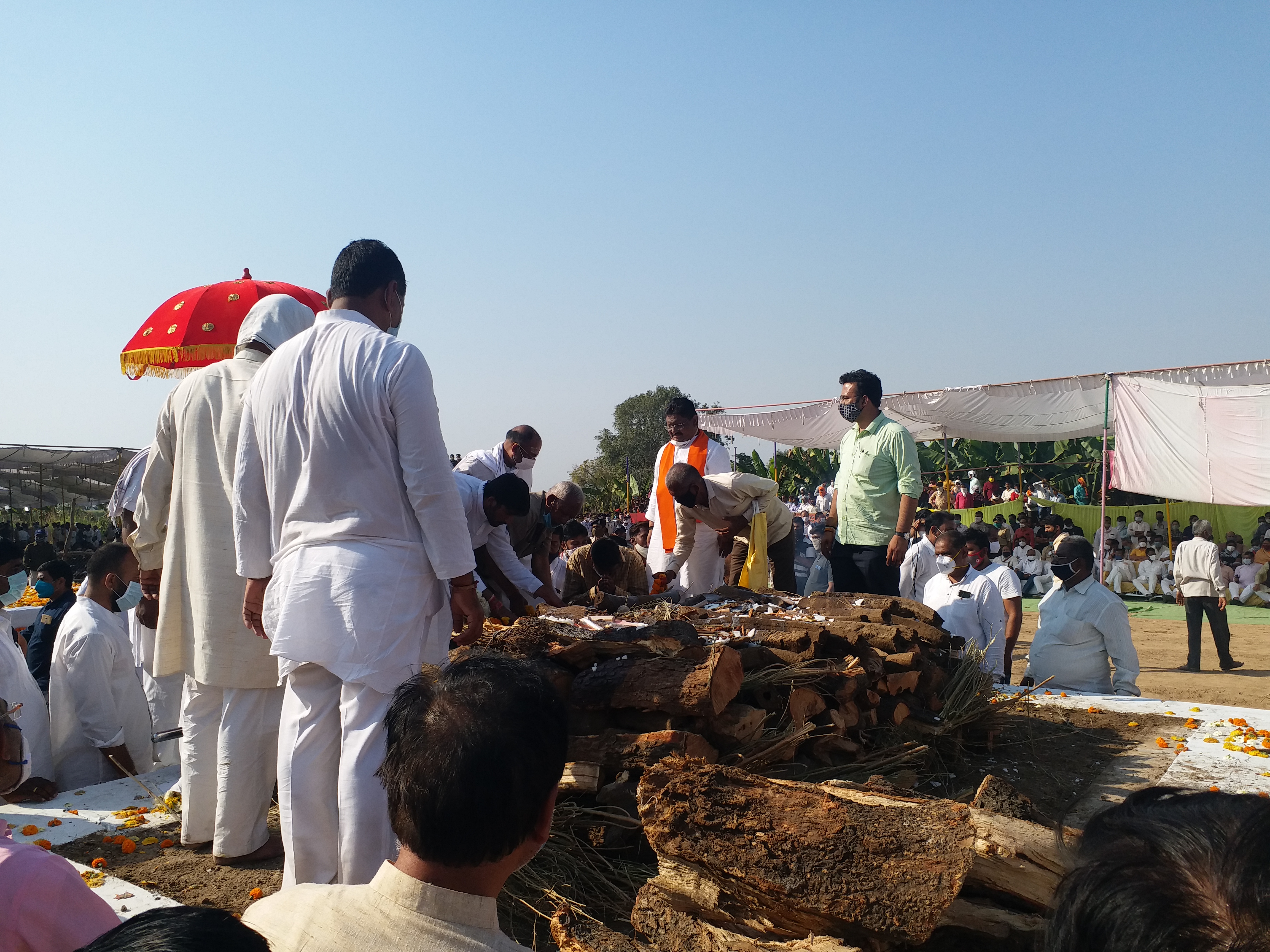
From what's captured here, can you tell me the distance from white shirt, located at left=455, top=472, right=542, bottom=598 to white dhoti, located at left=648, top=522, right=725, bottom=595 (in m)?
1.59

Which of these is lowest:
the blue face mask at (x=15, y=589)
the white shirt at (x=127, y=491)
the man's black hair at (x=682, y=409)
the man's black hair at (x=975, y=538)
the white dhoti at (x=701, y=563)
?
the blue face mask at (x=15, y=589)

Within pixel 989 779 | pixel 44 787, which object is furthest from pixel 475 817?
pixel 44 787

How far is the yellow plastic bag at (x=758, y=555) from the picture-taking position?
6.50m

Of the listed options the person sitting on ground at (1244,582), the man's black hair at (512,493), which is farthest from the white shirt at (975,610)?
the person sitting on ground at (1244,582)

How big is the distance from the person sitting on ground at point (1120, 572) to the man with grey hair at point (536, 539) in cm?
1352

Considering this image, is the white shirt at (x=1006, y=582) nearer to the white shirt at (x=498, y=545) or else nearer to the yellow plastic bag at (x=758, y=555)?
the yellow plastic bag at (x=758, y=555)

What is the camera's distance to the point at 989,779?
2525 mm

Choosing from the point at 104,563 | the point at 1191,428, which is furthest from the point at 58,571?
the point at 1191,428

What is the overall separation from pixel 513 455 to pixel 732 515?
172 cm

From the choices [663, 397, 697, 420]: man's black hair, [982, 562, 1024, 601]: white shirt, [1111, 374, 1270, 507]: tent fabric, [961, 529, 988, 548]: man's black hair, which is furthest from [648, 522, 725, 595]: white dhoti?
[1111, 374, 1270, 507]: tent fabric

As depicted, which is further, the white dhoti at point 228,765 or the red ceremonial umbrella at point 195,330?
the red ceremonial umbrella at point 195,330

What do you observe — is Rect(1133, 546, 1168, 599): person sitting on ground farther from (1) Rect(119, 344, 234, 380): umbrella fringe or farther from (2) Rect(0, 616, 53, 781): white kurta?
(2) Rect(0, 616, 53, 781): white kurta

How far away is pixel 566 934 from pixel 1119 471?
1010cm

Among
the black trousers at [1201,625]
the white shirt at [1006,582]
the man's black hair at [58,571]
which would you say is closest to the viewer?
the man's black hair at [58,571]
